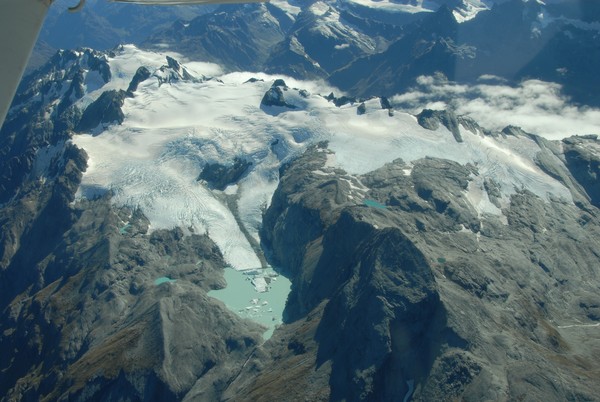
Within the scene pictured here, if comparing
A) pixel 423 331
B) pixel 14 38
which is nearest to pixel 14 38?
pixel 14 38

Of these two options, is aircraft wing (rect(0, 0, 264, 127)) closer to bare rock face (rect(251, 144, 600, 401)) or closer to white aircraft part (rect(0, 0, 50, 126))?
white aircraft part (rect(0, 0, 50, 126))

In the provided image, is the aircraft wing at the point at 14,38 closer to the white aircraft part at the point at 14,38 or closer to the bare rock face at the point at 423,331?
the white aircraft part at the point at 14,38

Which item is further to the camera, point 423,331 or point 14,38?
point 423,331

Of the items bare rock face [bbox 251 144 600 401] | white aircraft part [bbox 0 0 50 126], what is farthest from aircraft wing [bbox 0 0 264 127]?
bare rock face [bbox 251 144 600 401]

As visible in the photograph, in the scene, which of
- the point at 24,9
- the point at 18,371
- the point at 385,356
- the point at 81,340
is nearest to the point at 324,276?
the point at 385,356

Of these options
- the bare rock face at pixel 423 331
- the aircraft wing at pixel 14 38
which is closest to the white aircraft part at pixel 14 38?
the aircraft wing at pixel 14 38

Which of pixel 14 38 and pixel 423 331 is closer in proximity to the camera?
pixel 14 38

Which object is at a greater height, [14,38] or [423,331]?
[14,38]

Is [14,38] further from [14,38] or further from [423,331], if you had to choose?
[423,331]

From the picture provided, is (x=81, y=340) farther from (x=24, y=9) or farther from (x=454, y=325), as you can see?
(x=24, y=9)
